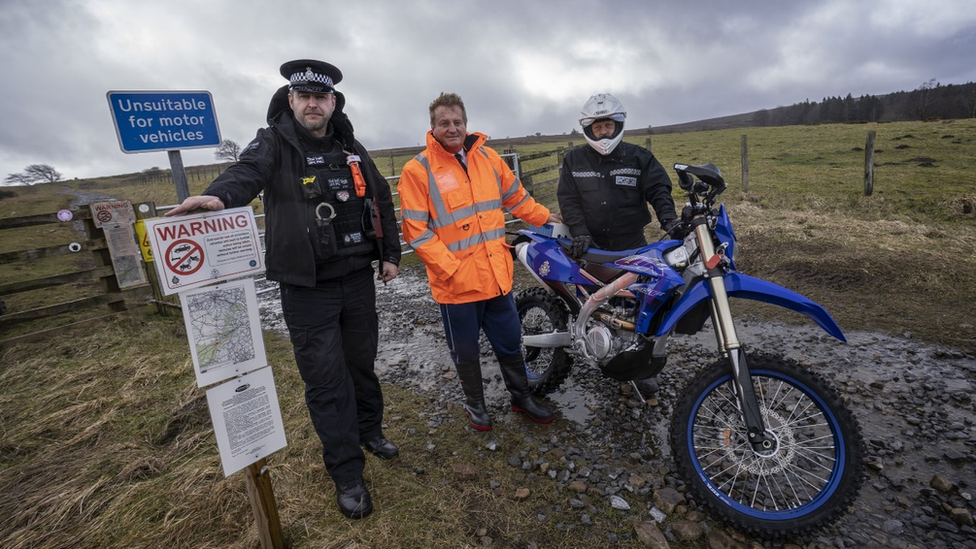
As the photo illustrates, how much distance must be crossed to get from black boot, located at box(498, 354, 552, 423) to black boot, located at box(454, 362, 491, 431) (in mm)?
224

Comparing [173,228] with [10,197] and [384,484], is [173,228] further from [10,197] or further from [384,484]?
[10,197]

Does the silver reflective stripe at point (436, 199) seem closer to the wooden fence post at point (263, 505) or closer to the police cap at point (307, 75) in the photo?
the police cap at point (307, 75)

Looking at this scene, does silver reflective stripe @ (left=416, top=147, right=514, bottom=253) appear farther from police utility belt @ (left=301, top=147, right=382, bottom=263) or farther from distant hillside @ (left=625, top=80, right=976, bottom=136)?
distant hillside @ (left=625, top=80, right=976, bottom=136)

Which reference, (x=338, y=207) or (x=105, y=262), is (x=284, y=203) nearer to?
(x=338, y=207)

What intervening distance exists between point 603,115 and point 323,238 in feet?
7.78

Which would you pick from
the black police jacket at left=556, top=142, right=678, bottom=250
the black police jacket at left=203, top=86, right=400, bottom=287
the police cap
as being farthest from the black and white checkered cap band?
the black police jacket at left=556, top=142, right=678, bottom=250

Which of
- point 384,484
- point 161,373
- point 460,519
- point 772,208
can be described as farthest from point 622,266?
point 772,208

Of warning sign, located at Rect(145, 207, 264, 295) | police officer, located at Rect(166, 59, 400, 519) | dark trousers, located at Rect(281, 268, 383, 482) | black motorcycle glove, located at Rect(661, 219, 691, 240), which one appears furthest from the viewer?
black motorcycle glove, located at Rect(661, 219, 691, 240)

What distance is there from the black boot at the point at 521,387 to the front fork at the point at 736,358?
1523 millimetres

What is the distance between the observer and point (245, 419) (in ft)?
7.02

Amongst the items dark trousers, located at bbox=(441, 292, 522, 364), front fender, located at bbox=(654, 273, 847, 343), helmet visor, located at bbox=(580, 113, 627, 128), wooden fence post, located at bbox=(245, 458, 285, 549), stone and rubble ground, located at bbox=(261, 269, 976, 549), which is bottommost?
stone and rubble ground, located at bbox=(261, 269, 976, 549)

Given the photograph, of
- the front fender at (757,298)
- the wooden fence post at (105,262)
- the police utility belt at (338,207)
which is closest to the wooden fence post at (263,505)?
the police utility belt at (338,207)

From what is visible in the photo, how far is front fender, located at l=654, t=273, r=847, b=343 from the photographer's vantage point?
2.43 metres

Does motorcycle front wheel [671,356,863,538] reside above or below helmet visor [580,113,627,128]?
below
